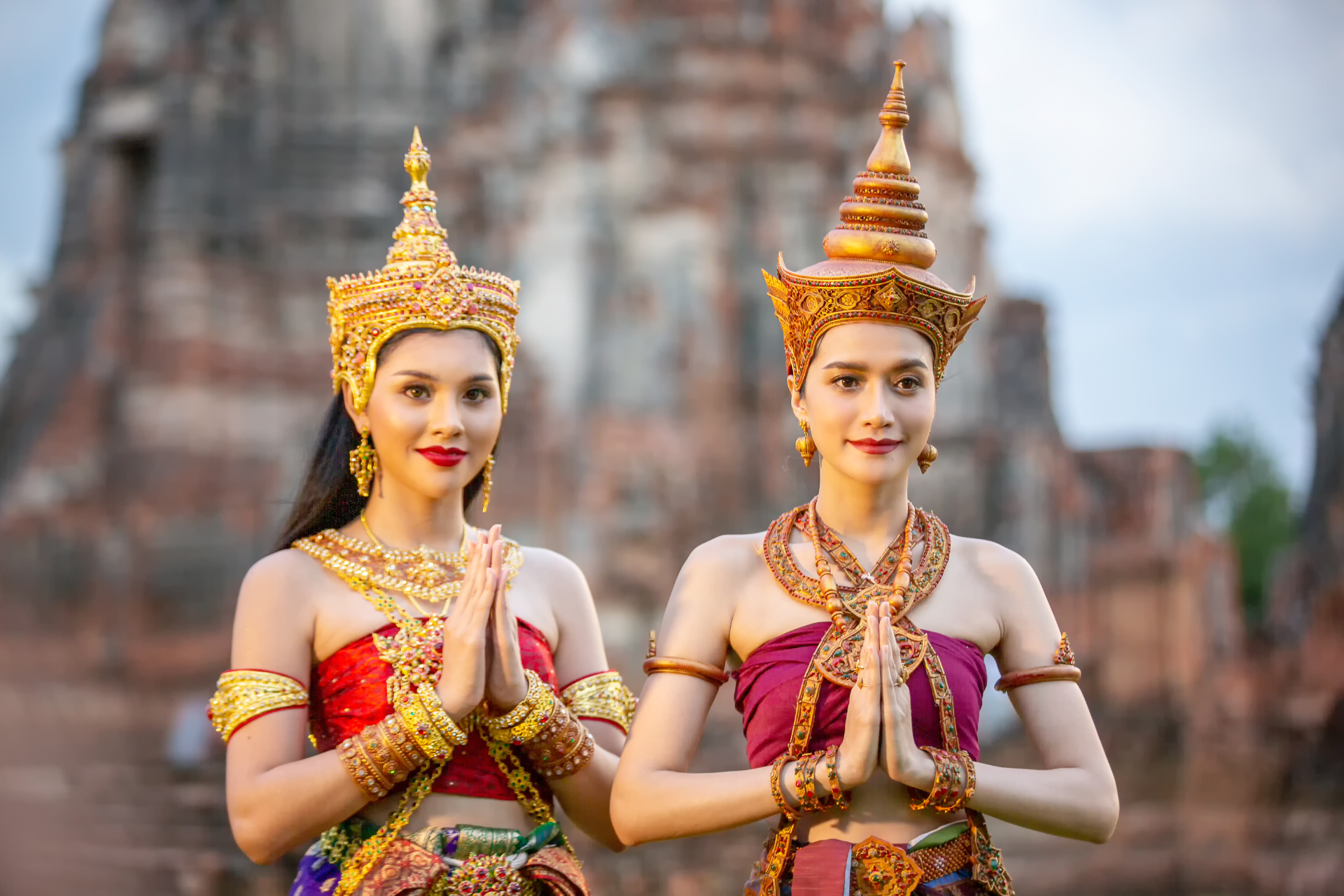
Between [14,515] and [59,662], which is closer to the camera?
[59,662]

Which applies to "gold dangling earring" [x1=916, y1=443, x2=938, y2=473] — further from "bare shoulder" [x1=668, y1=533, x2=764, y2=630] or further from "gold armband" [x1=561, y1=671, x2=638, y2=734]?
"gold armband" [x1=561, y1=671, x2=638, y2=734]

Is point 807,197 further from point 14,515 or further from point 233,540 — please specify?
point 14,515

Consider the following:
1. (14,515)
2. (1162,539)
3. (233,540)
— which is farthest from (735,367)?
(14,515)

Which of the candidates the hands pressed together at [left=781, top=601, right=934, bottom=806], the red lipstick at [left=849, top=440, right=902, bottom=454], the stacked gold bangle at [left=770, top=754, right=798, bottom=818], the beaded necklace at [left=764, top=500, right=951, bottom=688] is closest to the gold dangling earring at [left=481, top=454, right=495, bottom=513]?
the beaded necklace at [left=764, top=500, right=951, bottom=688]

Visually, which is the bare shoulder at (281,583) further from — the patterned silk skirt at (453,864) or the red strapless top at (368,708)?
the patterned silk skirt at (453,864)

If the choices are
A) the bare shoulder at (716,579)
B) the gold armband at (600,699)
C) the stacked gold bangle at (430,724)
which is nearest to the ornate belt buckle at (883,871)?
the bare shoulder at (716,579)

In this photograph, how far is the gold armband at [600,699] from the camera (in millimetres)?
5258

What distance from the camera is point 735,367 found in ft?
93.3

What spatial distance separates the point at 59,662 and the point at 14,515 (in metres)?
5.14

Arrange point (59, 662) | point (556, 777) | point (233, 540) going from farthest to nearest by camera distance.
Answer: point (233, 540) < point (59, 662) < point (556, 777)

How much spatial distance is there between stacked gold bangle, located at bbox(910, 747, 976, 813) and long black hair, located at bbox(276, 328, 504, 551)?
1756 mm

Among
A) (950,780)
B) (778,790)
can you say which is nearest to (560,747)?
(778,790)

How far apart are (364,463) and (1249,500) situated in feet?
170

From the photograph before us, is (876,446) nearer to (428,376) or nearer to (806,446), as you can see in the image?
(806,446)
